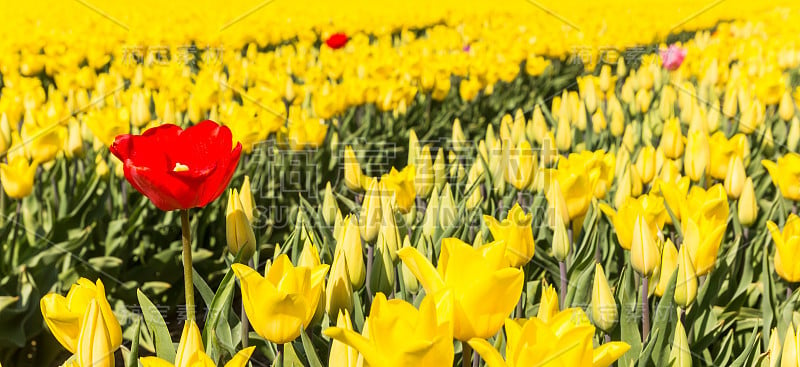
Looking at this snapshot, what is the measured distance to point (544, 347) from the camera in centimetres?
99

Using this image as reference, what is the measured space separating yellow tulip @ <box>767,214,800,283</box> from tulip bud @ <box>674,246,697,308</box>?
28 centimetres

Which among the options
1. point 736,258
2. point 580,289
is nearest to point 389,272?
point 580,289

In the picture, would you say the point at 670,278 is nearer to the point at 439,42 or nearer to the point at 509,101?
the point at 509,101

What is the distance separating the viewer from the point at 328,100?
404cm

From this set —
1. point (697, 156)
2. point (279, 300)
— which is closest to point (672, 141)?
point (697, 156)

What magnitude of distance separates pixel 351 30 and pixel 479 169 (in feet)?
25.4

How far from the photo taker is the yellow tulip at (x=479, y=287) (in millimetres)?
1082

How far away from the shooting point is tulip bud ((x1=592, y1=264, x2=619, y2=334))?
1.49 m

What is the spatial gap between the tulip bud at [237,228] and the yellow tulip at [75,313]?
43cm

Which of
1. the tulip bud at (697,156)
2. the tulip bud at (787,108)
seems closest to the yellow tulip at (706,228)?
the tulip bud at (697,156)

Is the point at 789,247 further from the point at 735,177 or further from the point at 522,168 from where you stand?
the point at 522,168

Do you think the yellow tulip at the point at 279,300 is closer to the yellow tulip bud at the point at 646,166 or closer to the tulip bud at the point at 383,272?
the tulip bud at the point at 383,272

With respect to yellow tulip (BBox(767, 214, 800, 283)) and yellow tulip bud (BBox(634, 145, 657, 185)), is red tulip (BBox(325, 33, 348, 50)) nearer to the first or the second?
yellow tulip bud (BBox(634, 145, 657, 185))

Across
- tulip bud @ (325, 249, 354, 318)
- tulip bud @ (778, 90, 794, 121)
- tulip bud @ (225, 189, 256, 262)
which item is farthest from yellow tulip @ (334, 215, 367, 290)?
tulip bud @ (778, 90, 794, 121)
